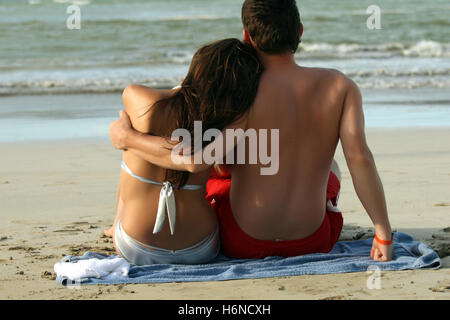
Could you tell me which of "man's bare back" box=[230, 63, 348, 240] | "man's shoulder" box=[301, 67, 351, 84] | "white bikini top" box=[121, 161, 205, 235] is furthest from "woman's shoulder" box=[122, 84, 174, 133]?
"man's shoulder" box=[301, 67, 351, 84]

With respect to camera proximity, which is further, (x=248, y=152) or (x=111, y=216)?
(x=111, y=216)

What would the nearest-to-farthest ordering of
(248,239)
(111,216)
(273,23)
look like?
(273,23)
(248,239)
(111,216)

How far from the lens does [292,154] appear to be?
10.3ft

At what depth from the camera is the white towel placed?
10.4 ft

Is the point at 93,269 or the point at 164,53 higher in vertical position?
the point at 164,53

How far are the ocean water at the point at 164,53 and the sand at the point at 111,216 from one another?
1.08 m

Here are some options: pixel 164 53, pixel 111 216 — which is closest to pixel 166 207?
pixel 111 216

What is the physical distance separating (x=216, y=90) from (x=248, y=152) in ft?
1.07

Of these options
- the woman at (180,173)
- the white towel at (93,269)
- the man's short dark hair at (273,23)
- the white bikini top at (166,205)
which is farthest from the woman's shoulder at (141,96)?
the white towel at (93,269)

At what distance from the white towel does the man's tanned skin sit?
1.78 ft

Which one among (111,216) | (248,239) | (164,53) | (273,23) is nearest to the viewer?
(273,23)

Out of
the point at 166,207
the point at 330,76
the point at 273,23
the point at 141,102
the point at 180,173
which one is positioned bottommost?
the point at 166,207

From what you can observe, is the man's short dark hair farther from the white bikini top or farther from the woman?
the white bikini top

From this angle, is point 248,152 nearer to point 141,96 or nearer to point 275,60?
point 275,60
